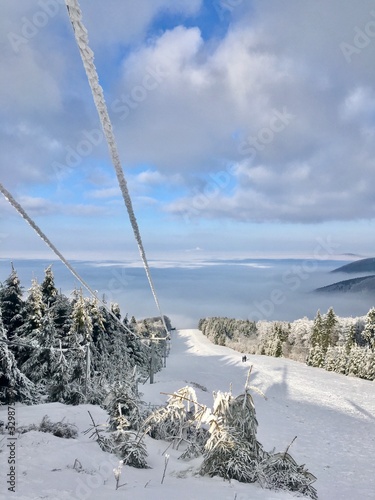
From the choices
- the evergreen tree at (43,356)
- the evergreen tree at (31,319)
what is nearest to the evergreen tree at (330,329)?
the evergreen tree at (43,356)

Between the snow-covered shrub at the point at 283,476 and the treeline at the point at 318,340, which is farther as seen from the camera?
the treeline at the point at 318,340

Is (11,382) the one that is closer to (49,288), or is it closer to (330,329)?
(49,288)

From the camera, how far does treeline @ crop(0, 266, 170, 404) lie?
14969mm

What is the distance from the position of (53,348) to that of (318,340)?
53.8 m

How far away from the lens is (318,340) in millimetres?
56625

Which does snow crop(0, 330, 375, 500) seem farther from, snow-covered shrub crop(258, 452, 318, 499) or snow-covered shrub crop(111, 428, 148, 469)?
snow-covered shrub crop(258, 452, 318, 499)

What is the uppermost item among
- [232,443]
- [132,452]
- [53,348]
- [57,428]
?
[53,348]

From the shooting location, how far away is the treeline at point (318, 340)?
46344 millimetres

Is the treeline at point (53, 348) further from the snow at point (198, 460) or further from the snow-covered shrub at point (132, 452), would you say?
the snow-covered shrub at point (132, 452)

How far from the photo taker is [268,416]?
23.7 meters

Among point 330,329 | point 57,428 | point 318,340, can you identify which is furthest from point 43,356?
point 330,329

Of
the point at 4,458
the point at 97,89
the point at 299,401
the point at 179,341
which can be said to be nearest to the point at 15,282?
the point at 4,458

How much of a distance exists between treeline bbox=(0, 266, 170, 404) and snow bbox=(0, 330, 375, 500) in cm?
205

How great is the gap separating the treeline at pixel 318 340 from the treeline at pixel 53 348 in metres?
32.7
